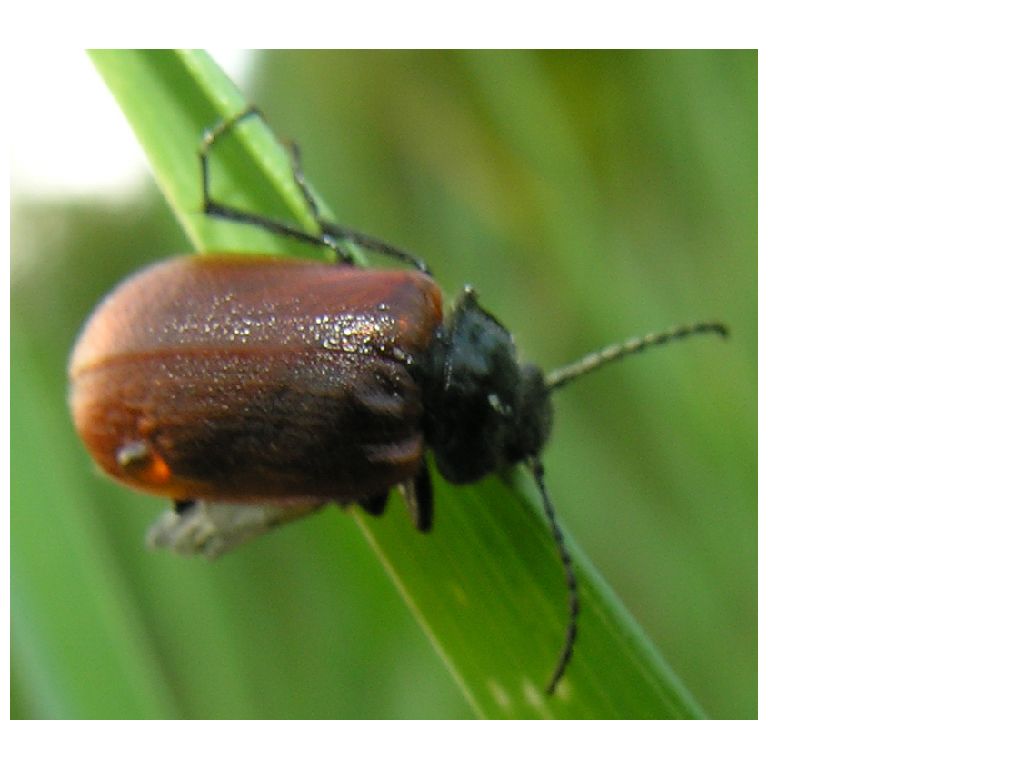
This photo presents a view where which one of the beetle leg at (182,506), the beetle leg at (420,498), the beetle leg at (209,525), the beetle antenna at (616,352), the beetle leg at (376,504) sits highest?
the beetle antenna at (616,352)

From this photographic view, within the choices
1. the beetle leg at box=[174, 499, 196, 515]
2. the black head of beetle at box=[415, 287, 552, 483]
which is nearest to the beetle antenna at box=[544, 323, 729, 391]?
the black head of beetle at box=[415, 287, 552, 483]

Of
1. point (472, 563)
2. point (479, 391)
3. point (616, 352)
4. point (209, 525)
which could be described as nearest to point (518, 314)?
point (616, 352)

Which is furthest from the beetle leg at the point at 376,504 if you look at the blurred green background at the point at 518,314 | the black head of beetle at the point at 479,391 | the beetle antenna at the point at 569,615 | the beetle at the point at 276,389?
the blurred green background at the point at 518,314

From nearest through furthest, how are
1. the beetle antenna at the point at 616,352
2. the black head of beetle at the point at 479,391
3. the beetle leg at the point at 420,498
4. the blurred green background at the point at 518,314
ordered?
the beetle leg at the point at 420,498
the black head of beetle at the point at 479,391
the beetle antenna at the point at 616,352
the blurred green background at the point at 518,314

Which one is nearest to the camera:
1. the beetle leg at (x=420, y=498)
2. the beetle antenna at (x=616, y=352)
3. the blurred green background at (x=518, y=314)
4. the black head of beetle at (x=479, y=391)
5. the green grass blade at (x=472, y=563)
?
the green grass blade at (x=472, y=563)

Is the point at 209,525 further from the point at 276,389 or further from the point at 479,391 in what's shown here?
the point at 479,391

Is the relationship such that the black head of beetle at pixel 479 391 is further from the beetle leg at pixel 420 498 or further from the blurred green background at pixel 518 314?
the blurred green background at pixel 518 314

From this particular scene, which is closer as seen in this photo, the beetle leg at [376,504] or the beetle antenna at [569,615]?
the beetle antenna at [569,615]
